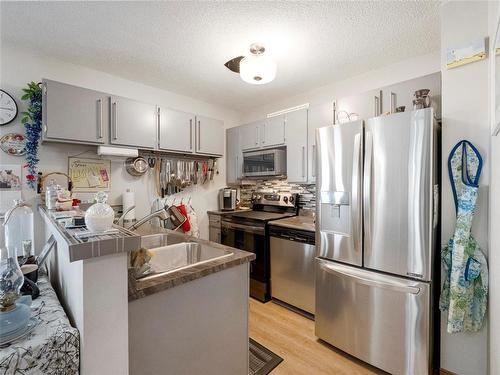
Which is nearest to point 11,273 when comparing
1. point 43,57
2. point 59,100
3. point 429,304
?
point 59,100

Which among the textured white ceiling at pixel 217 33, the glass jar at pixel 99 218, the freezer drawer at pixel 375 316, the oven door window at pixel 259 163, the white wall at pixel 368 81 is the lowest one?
the freezer drawer at pixel 375 316

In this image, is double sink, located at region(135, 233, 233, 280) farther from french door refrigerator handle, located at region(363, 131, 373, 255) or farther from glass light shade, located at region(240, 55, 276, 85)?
glass light shade, located at region(240, 55, 276, 85)

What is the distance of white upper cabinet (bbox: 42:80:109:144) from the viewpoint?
201 cm

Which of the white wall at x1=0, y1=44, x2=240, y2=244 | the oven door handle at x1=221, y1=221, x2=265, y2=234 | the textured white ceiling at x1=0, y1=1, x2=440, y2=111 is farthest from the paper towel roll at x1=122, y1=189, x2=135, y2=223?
the textured white ceiling at x1=0, y1=1, x2=440, y2=111

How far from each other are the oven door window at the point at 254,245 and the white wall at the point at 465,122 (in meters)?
1.59

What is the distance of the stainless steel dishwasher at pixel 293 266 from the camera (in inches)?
90.8

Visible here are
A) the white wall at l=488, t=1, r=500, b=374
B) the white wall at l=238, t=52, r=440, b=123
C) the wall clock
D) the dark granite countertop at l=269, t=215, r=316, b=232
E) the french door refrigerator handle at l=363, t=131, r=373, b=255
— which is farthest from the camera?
the dark granite countertop at l=269, t=215, r=316, b=232

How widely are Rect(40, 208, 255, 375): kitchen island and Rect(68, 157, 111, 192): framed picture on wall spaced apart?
1.18 metres

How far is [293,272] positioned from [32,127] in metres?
2.77

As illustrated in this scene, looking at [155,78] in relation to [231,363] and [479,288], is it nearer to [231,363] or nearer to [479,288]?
[231,363]

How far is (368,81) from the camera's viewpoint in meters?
2.55

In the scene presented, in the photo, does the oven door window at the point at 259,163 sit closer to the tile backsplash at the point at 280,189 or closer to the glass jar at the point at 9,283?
the tile backsplash at the point at 280,189

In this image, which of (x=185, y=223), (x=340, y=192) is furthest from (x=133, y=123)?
(x=340, y=192)

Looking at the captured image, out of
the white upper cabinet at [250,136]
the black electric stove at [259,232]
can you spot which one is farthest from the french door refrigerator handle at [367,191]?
the white upper cabinet at [250,136]
